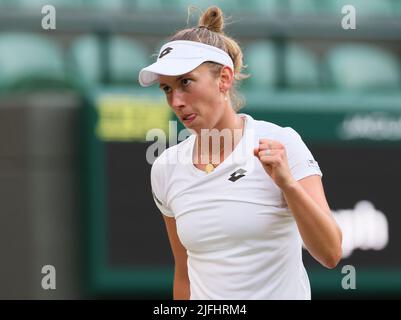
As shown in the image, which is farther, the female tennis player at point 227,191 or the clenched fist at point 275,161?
the female tennis player at point 227,191

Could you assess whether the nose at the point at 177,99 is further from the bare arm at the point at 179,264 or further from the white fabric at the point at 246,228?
the bare arm at the point at 179,264

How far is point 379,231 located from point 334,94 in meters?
0.83

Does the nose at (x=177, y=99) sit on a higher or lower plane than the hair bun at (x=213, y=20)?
lower

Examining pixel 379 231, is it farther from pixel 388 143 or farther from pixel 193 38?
pixel 193 38

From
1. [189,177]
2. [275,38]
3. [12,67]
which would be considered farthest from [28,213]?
[189,177]

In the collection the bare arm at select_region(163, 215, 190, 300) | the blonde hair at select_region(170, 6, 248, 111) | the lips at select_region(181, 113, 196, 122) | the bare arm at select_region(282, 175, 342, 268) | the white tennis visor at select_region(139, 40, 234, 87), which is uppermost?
the blonde hair at select_region(170, 6, 248, 111)

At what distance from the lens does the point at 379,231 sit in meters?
6.17

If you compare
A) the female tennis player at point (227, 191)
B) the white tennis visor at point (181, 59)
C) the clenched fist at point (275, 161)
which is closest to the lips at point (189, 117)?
the female tennis player at point (227, 191)

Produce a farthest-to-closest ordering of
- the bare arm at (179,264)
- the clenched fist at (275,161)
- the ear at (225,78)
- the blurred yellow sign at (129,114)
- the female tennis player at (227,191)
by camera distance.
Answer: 1. the blurred yellow sign at (129,114)
2. the bare arm at (179,264)
3. the ear at (225,78)
4. the female tennis player at (227,191)
5. the clenched fist at (275,161)

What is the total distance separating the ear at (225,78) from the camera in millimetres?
2654

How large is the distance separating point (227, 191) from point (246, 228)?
0.11 m

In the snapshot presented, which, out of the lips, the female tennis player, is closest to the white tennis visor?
the female tennis player

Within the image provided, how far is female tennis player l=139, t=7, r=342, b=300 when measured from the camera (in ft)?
8.31

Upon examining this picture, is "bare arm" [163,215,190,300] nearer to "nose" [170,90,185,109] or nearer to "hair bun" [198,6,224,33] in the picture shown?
"nose" [170,90,185,109]
